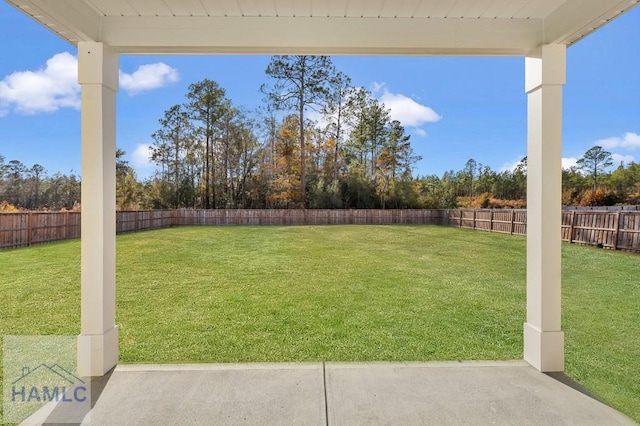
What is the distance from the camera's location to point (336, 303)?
393cm

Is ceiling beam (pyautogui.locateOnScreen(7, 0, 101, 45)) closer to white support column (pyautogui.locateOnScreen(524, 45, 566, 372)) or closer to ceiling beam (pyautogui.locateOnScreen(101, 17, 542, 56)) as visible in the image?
ceiling beam (pyautogui.locateOnScreen(101, 17, 542, 56))

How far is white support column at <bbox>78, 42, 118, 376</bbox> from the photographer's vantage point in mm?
1860

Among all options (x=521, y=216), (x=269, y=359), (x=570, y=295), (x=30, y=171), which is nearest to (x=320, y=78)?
→ (x=521, y=216)

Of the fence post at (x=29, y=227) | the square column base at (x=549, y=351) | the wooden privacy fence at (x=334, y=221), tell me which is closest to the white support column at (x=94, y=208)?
the square column base at (x=549, y=351)

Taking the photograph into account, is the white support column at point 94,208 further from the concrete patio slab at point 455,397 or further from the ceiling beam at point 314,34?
the concrete patio slab at point 455,397

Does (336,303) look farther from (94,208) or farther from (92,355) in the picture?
(94,208)

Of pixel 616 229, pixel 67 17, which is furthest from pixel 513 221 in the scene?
pixel 67 17

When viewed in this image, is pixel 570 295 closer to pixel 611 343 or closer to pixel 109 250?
pixel 611 343

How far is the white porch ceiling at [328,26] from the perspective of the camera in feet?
5.73

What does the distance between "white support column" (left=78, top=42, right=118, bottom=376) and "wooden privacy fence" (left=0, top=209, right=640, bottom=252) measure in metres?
5.39

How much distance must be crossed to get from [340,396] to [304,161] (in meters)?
9.52

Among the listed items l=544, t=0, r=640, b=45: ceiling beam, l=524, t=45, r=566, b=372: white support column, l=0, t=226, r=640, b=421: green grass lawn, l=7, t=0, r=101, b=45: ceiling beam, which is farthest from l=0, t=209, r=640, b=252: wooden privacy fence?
l=7, t=0, r=101, b=45: ceiling beam

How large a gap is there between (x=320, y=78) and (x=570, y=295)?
8.38m

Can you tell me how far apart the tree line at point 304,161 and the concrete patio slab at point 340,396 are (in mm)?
9059
